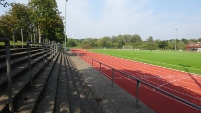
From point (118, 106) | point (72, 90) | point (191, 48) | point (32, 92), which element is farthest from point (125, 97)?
point (191, 48)

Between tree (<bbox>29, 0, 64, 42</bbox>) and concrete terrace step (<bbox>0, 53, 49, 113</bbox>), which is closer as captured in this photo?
concrete terrace step (<bbox>0, 53, 49, 113</bbox>)

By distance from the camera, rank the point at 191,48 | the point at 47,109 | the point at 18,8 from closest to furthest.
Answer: the point at 47,109 → the point at 18,8 → the point at 191,48

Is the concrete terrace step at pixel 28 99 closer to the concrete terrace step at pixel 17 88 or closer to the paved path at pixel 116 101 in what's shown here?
the concrete terrace step at pixel 17 88

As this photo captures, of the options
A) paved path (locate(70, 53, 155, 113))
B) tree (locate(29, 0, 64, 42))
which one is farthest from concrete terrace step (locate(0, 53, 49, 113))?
tree (locate(29, 0, 64, 42))

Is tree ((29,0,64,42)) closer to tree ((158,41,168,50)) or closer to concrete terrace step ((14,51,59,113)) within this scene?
concrete terrace step ((14,51,59,113))

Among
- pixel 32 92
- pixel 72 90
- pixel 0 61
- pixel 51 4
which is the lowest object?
pixel 72 90

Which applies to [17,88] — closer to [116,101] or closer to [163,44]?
[116,101]

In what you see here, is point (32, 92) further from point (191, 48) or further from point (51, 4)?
point (191, 48)

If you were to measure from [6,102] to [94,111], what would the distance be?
3.03 m

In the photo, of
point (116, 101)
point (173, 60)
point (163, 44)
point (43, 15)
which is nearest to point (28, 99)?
point (116, 101)

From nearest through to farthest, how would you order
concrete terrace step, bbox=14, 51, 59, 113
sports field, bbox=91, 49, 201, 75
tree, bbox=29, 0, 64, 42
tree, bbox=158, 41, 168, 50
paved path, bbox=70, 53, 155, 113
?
1. concrete terrace step, bbox=14, 51, 59, 113
2. paved path, bbox=70, 53, 155, 113
3. sports field, bbox=91, 49, 201, 75
4. tree, bbox=29, 0, 64, 42
5. tree, bbox=158, 41, 168, 50

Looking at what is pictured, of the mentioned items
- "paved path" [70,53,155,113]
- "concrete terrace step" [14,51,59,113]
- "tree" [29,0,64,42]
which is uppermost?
"tree" [29,0,64,42]

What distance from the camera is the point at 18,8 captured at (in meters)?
36.6

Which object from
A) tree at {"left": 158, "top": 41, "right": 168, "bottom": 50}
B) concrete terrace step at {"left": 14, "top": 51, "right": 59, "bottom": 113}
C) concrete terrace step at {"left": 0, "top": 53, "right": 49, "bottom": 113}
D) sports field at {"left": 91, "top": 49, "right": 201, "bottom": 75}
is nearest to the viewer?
concrete terrace step at {"left": 0, "top": 53, "right": 49, "bottom": 113}
